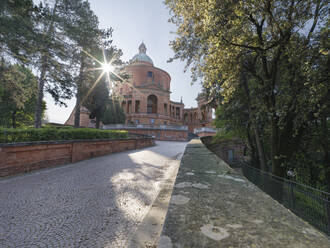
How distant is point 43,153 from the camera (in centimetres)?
604

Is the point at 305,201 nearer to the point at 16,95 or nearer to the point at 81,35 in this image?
the point at 81,35

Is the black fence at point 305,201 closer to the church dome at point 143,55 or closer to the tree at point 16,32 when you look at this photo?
the tree at point 16,32

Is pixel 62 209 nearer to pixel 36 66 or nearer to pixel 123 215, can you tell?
pixel 123 215

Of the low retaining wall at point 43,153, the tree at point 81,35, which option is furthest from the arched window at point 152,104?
the low retaining wall at point 43,153

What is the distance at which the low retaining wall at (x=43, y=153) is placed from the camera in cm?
491

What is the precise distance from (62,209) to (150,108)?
42.4m

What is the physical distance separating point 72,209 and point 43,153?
4.55 metres

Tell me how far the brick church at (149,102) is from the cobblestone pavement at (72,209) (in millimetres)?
31240

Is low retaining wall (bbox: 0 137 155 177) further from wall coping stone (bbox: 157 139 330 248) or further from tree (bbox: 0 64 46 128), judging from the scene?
tree (bbox: 0 64 46 128)

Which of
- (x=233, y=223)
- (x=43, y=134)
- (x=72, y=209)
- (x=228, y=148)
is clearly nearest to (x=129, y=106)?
(x=228, y=148)

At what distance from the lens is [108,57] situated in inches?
570

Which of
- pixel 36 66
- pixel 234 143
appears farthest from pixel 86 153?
pixel 234 143

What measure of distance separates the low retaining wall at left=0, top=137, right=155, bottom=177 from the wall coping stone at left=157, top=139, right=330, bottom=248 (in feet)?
20.5

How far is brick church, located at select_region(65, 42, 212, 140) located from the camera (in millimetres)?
39575
